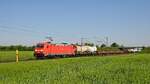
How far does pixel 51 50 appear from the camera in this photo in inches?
2589

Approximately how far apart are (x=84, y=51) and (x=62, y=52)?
1608 cm

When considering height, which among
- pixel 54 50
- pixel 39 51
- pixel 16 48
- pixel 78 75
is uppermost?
pixel 16 48

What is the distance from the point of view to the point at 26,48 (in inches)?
5684

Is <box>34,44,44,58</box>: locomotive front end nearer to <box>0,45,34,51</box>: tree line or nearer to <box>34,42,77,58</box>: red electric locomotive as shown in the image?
<box>34,42,77,58</box>: red electric locomotive

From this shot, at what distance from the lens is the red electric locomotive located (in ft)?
209

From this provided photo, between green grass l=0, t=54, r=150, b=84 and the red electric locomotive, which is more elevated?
the red electric locomotive

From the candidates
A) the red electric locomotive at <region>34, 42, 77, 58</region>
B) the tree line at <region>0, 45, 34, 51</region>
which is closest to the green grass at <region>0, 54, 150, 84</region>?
the red electric locomotive at <region>34, 42, 77, 58</region>

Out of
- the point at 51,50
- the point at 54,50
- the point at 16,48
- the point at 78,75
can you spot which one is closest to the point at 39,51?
the point at 51,50

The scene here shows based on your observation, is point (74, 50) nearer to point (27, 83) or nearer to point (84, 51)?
point (84, 51)

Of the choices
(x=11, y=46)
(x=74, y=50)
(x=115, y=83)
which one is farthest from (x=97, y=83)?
(x=11, y=46)

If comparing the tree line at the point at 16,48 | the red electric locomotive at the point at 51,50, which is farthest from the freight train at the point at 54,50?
the tree line at the point at 16,48

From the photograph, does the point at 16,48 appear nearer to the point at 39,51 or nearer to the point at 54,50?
the point at 54,50

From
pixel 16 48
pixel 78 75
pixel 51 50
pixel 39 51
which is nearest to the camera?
pixel 78 75

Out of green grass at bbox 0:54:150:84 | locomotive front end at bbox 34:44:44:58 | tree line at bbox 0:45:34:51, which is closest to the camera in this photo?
green grass at bbox 0:54:150:84
